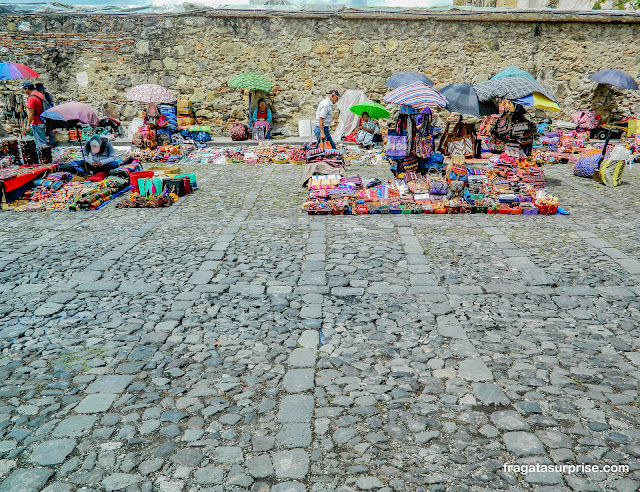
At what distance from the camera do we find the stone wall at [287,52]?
15.2 meters

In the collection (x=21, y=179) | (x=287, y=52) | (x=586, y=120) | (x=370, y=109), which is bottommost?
(x=21, y=179)

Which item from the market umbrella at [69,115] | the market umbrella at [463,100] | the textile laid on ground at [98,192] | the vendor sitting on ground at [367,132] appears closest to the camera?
the textile laid on ground at [98,192]

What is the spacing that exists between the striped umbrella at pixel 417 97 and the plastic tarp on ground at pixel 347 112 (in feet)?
20.9

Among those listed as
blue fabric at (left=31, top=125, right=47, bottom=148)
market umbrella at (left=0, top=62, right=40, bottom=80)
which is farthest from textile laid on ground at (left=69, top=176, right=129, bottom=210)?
market umbrella at (left=0, top=62, right=40, bottom=80)

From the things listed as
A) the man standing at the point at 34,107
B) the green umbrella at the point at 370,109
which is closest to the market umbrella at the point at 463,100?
the green umbrella at the point at 370,109

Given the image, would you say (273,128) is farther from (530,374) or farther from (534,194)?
(530,374)

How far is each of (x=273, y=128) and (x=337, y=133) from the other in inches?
77.3

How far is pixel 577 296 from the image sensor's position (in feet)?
16.7

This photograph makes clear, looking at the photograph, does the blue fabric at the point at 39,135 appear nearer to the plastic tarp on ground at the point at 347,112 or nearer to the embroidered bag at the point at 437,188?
the plastic tarp on ground at the point at 347,112

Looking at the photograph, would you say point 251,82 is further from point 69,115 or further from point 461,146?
point 69,115

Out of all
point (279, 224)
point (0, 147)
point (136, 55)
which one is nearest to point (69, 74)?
point (136, 55)

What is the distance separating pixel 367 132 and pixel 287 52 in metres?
3.67

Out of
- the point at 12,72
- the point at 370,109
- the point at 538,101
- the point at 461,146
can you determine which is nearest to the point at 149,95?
the point at 12,72

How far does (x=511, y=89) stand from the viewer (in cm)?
937
